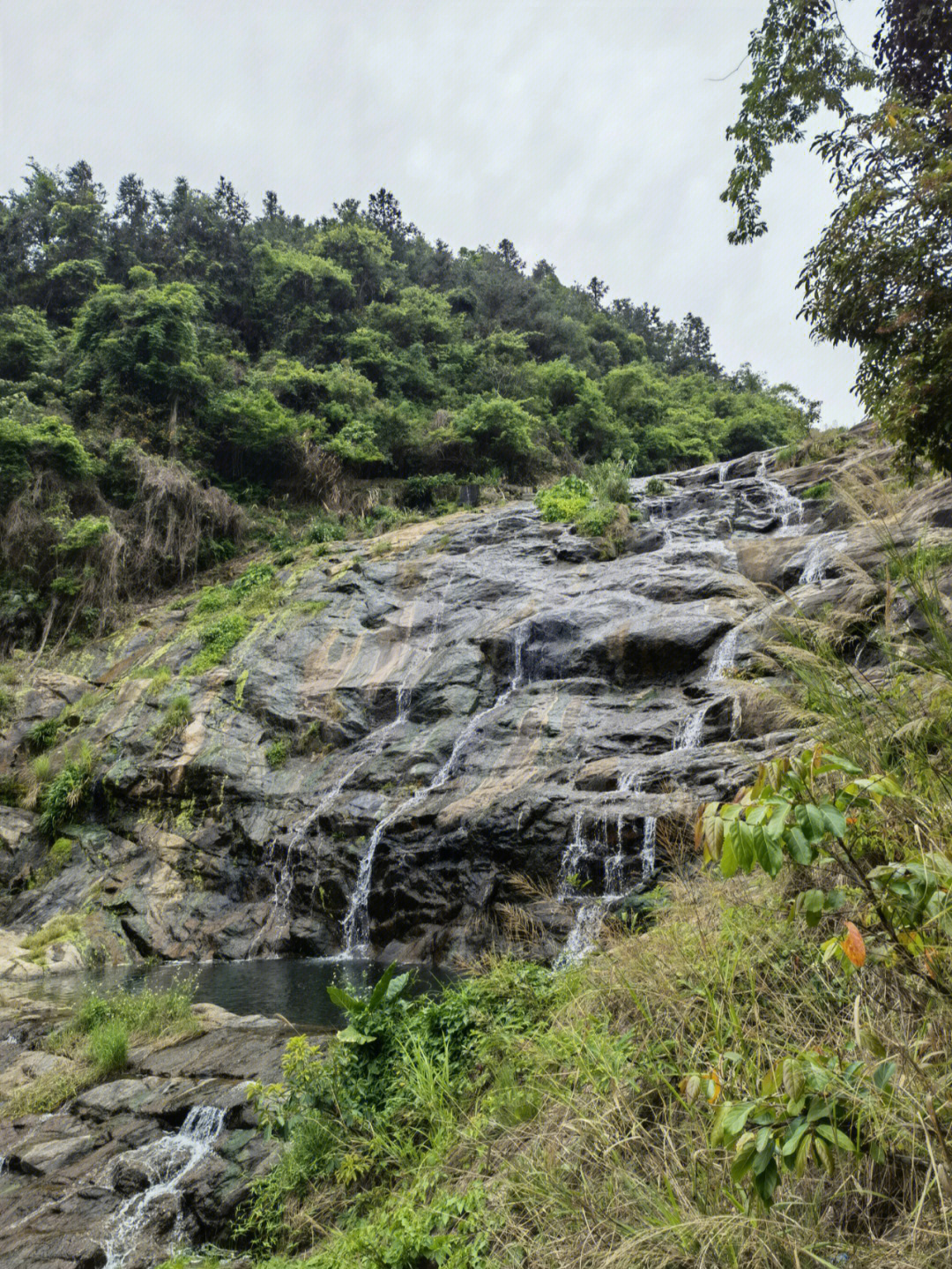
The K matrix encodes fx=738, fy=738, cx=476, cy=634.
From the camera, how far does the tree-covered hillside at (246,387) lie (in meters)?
18.8

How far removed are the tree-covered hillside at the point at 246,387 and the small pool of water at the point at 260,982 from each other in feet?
35.2

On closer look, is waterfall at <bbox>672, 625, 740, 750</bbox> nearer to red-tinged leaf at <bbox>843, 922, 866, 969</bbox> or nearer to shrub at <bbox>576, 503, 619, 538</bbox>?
shrub at <bbox>576, 503, 619, 538</bbox>

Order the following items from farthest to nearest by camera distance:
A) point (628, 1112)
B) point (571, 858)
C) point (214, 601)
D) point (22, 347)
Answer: point (22, 347) < point (214, 601) < point (571, 858) < point (628, 1112)

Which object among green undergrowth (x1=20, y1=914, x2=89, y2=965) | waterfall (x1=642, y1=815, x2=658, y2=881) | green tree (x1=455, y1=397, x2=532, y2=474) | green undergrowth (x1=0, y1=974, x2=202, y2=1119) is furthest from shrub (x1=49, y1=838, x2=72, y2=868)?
green tree (x1=455, y1=397, x2=532, y2=474)

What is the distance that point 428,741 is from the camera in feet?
38.5

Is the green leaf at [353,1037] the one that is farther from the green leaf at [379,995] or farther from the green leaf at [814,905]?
the green leaf at [814,905]

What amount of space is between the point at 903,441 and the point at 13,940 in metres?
11.9

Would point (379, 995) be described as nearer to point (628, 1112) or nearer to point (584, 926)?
point (628, 1112)

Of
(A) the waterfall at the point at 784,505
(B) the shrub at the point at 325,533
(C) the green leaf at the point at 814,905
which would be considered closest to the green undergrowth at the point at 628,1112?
(C) the green leaf at the point at 814,905

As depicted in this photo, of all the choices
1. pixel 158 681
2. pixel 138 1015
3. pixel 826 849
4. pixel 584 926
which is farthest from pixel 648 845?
pixel 158 681

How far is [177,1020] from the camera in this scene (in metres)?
6.19

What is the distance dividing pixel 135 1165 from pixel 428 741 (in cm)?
779

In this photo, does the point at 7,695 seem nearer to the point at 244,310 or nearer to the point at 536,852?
the point at 536,852

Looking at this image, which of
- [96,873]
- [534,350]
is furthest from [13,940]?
[534,350]
